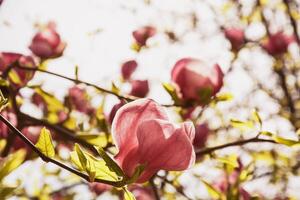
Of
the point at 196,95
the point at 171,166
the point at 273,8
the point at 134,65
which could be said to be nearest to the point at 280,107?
the point at 273,8

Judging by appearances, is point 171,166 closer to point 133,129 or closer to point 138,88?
point 133,129

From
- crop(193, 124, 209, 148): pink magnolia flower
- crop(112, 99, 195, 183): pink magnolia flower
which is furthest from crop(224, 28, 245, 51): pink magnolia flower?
crop(112, 99, 195, 183): pink magnolia flower

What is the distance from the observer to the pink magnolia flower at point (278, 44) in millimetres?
1885

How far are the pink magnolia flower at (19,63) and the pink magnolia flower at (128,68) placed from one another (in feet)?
1.52

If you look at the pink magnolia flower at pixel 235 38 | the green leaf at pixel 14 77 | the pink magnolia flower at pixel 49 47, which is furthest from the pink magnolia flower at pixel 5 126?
the pink magnolia flower at pixel 235 38

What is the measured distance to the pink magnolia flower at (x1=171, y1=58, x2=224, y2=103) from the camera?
88 cm

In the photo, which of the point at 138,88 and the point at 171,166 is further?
the point at 138,88

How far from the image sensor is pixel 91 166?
0.49 meters

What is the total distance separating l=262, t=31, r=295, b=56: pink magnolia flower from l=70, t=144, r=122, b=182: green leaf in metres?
1.55

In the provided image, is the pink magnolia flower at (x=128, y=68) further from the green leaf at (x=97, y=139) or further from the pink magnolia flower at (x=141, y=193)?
the green leaf at (x=97, y=139)

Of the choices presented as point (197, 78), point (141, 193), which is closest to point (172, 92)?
point (197, 78)

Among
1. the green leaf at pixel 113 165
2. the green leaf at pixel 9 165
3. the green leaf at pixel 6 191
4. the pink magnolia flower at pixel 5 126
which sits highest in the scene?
the green leaf at pixel 113 165

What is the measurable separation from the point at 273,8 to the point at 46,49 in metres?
2.05

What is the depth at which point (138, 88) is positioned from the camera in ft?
3.96
